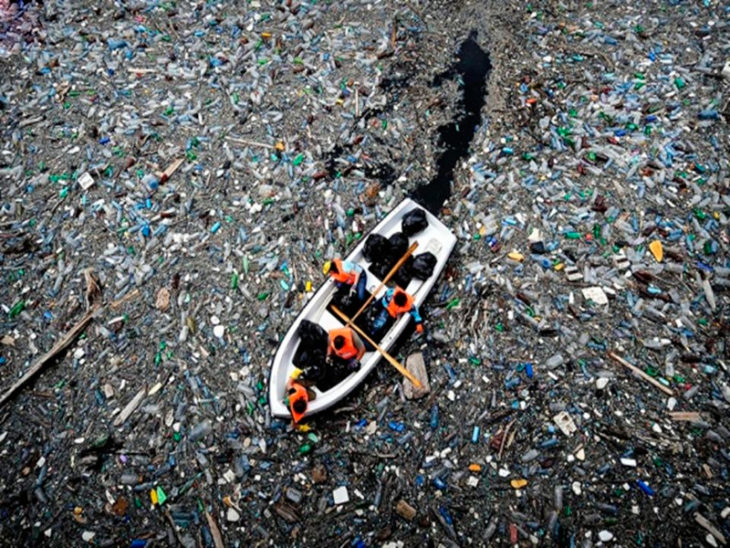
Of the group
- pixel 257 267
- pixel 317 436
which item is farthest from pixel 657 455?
pixel 257 267

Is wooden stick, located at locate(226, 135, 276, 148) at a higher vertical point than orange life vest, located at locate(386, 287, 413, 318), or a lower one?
higher

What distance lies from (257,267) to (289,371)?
1.32 meters

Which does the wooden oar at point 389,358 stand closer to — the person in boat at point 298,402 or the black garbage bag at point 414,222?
the person in boat at point 298,402

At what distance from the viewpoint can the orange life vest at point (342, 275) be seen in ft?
15.3

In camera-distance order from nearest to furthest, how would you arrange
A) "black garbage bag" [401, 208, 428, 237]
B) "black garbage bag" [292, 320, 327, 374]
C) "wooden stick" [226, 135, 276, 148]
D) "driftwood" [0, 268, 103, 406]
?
"black garbage bag" [292, 320, 327, 374], "driftwood" [0, 268, 103, 406], "black garbage bag" [401, 208, 428, 237], "wooden stick" [226, 135, 276, 148]

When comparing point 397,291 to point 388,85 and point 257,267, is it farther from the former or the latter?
point 388,85

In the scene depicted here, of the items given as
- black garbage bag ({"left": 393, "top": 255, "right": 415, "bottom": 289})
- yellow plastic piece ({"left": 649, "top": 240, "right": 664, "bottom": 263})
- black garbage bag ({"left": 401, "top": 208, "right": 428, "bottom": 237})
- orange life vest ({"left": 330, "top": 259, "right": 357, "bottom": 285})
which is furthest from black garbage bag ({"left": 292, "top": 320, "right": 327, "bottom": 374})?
yellow plastic piece ({"left": 649, "top": 240, "right": 664, "bottom": 263})

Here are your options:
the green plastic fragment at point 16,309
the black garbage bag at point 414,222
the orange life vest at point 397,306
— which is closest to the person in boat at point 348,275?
the orange life vest at point 397,306

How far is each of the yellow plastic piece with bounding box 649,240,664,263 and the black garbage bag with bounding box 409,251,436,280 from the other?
238 cm

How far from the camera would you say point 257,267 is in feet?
17.3

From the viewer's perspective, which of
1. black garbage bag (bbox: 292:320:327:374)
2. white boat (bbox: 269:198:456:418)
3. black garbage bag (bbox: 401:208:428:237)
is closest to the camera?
white boat (bbox: 269:198:456:418)

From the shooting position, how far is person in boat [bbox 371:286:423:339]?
4574 mm

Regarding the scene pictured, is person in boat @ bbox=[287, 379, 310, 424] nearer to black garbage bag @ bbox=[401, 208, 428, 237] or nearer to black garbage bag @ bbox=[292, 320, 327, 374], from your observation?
black garbage bag @ bbox=[292, 320, 327, 374]

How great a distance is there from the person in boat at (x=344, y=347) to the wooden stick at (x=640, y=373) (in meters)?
2.50
